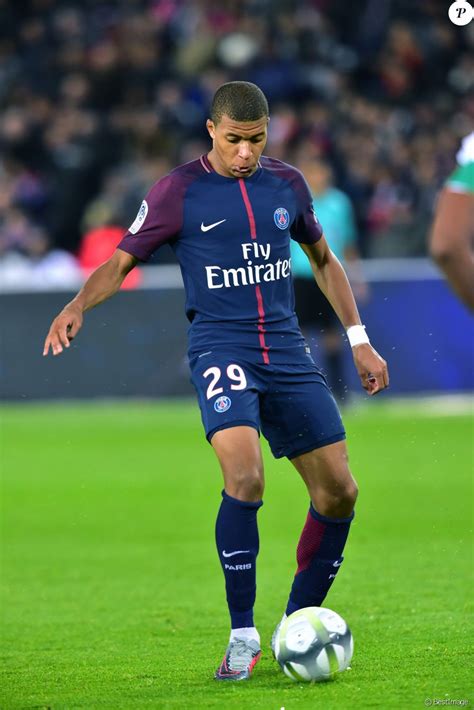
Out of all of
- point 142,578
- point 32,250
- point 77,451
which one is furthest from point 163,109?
point 142,578

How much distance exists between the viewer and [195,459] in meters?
12.8

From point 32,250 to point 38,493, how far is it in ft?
23.2

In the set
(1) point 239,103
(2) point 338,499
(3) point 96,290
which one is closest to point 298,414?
(2) point 338,499

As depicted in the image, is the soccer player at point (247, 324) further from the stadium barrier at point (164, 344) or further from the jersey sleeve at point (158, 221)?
the stadium barrier at point (164, 344)

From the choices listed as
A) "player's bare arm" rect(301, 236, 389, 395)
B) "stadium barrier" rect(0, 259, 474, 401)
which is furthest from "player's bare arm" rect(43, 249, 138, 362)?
"stadium barrier" rect(0, 259, 474, 401)

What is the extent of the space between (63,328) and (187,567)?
3.19m

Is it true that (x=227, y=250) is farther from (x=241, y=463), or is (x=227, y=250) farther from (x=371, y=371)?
(x=241, y=463)

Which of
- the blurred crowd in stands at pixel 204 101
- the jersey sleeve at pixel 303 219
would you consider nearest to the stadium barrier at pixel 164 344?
the blurred crowd in stands at pixel 204 101

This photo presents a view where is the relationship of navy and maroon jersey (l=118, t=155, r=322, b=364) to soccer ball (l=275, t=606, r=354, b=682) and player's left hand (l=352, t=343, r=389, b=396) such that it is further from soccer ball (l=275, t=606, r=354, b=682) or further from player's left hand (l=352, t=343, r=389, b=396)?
soccer ball (l=275, t=606, r=354, b=682)

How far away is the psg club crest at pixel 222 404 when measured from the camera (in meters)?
5.50

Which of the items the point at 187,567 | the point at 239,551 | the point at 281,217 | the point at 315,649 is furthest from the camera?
the point at 187,567

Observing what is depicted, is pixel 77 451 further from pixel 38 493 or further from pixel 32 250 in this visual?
pixel 32 250

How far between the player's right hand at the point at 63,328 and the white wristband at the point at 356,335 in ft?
3.60

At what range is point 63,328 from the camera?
5570 millimetres
